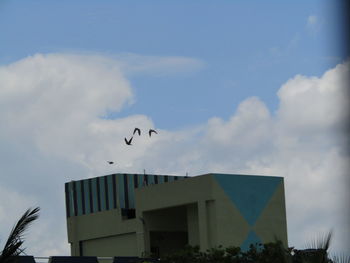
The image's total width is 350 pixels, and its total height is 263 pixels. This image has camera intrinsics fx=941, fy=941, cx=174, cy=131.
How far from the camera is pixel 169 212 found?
45.7 metres

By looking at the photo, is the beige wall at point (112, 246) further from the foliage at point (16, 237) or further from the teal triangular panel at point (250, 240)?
the foliage at point (16, 237)

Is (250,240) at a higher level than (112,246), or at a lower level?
lower

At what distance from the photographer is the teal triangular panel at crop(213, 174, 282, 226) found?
43031 millimetres

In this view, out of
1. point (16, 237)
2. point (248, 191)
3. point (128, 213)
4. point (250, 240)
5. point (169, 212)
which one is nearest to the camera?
point (16, 237)

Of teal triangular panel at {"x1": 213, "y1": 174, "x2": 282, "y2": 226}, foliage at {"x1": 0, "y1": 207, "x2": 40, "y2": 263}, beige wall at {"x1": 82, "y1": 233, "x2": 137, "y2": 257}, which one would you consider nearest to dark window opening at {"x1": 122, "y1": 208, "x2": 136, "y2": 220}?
beige wall at {"x1": 82, "y1": 233, "x2": 137, "y2": 257}

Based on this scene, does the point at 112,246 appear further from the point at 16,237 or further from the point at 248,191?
the point at 16,237

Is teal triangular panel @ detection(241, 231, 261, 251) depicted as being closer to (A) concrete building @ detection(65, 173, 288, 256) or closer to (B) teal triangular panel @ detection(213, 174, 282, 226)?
(A) concrete building @ detection(65, 173, 288, 256)

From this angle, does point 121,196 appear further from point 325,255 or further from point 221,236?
point 325,255

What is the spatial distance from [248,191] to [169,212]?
4352 millimetres

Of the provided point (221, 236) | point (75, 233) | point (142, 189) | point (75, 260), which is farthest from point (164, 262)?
point (75, 233)

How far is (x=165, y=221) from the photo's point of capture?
45812 millimetres

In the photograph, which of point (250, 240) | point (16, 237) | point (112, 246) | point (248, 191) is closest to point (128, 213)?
point (112, 246)

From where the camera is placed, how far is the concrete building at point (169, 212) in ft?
140

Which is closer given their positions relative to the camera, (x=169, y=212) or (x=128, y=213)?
(x=169, y=212)
